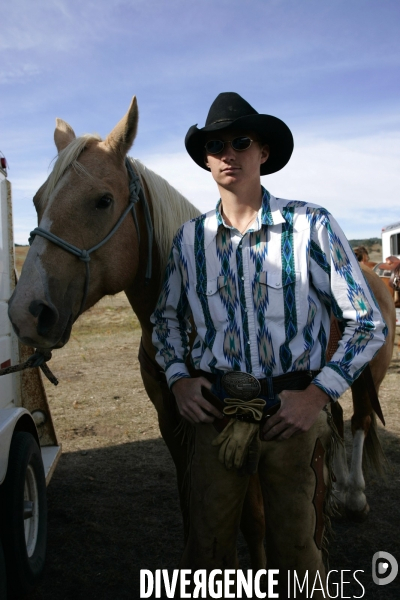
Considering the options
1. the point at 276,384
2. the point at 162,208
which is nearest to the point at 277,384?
the point at 276,384

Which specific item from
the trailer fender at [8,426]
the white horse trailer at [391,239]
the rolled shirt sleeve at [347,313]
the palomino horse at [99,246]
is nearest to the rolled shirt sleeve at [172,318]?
the palomino horse at [99,246]

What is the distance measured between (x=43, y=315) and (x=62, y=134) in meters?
1.08

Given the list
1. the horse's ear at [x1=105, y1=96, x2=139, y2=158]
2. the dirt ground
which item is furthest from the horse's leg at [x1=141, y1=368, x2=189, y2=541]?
the horse's ear at [x1=105, y1=96, x2=139, y2=158]

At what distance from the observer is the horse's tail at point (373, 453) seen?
3615 millimetres

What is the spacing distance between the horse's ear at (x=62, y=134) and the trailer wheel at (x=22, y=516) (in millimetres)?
1620

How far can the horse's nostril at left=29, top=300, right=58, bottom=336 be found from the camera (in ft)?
Answer: 5.68

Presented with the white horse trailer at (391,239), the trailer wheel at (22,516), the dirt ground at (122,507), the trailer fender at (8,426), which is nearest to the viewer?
the trailer fender at (8,426)

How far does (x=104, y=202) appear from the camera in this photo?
2.03 meters

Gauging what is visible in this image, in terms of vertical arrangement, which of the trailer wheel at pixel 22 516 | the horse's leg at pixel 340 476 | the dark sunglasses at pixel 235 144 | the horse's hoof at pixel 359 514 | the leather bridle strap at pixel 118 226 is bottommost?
the horse's hoof at pixel 359 514

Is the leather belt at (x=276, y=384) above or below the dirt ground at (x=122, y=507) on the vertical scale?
above

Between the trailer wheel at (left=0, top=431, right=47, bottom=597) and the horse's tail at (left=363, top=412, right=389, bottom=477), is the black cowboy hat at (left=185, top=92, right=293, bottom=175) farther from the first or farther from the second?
the horse's tail at (left=363, top=412, right=389, bottom=477)

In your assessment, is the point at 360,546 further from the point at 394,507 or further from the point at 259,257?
the point at 259,257

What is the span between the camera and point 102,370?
8.24m

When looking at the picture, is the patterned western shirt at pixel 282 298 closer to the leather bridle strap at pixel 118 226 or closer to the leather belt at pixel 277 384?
the leather belt at pixel 277 384
